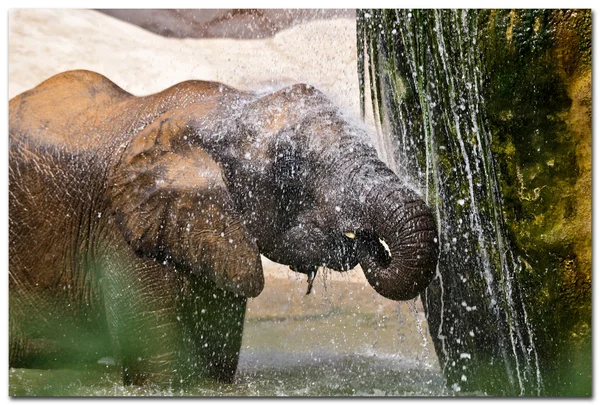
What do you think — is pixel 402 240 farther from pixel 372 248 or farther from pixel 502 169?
pixel 502 169

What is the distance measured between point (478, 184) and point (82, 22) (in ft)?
6.86

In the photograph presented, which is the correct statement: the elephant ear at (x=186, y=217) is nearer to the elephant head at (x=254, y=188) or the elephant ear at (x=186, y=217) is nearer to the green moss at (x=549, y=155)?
the elephant head at (x=254, y=188)

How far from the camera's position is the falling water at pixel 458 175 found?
14.4 feet

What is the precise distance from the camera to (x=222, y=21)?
5.87 meters

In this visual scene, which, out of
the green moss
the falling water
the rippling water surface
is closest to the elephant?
the rippling water surface

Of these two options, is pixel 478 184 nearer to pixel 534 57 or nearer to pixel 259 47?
pixel 534 57

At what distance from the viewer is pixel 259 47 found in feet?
21.4

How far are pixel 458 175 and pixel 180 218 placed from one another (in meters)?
1.12

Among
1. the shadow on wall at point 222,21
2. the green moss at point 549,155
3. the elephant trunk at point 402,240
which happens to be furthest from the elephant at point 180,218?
the shadow on wall at point 222,21

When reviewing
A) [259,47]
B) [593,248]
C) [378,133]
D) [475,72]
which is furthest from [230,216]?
[259,47]

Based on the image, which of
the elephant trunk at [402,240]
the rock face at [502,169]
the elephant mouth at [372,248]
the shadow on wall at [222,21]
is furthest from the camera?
the shadow on wall at [222,21]

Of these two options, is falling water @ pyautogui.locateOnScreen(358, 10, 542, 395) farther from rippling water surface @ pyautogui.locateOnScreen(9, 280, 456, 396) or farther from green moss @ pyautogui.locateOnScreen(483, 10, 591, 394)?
rippling water surface @ pyautogui.locateOnScreen(9, 280, 456, 396)

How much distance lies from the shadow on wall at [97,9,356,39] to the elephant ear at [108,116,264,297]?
4.65ft

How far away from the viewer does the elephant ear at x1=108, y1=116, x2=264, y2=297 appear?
4227mm
